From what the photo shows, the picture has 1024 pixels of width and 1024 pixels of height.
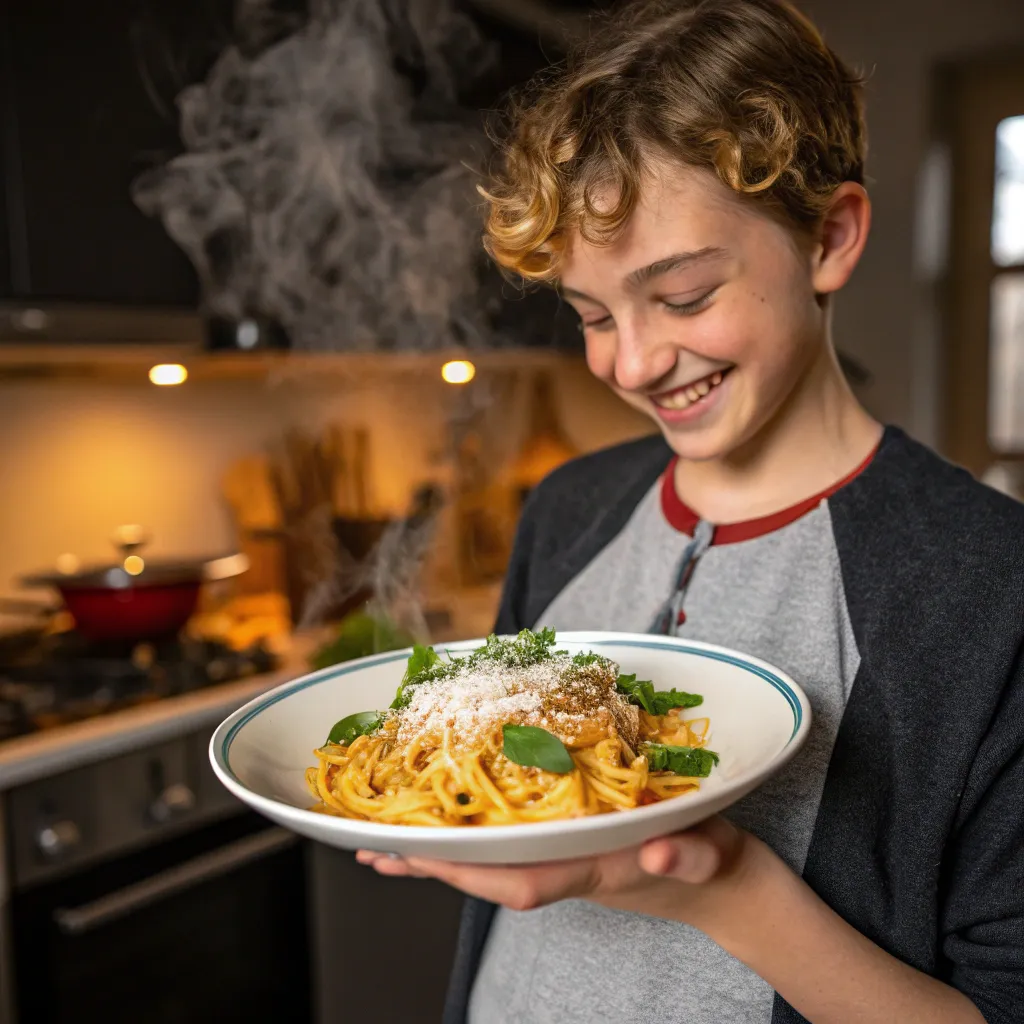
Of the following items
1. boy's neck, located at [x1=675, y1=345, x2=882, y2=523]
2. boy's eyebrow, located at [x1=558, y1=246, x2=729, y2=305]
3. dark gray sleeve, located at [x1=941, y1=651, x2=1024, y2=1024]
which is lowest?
dark gray sleeve, located at [x1=941, y1=651, x2=1024, y2=1024]

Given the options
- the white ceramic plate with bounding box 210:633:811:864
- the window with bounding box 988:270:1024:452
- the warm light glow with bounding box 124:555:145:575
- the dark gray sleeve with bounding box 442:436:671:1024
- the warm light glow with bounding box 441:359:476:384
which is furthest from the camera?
the window with bounding box 988:270:1024:452

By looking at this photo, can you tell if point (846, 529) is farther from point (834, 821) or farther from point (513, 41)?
point (513, 41)

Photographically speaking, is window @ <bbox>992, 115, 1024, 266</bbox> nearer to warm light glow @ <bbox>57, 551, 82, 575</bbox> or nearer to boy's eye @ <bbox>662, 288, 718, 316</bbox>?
warm light glow @ <bbox>57, 551, 82, 575</bbox>

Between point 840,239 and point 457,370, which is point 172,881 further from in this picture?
point 457,370

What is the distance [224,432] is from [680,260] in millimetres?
2198

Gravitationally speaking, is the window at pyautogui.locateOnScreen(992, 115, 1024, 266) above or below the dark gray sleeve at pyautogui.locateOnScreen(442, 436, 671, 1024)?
above

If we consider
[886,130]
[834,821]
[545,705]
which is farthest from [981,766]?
[886,130]

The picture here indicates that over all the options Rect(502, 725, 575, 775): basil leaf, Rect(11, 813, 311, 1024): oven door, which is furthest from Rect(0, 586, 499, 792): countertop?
Rect(502, 725, 575, 775): basil leaf

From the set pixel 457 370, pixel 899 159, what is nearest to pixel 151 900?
pixel 457 370

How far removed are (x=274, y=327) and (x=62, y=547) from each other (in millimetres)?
728

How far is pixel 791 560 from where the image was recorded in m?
1.01

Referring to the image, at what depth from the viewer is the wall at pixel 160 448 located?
2.41m

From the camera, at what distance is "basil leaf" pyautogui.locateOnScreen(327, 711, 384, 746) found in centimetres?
86

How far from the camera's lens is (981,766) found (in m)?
0.87
